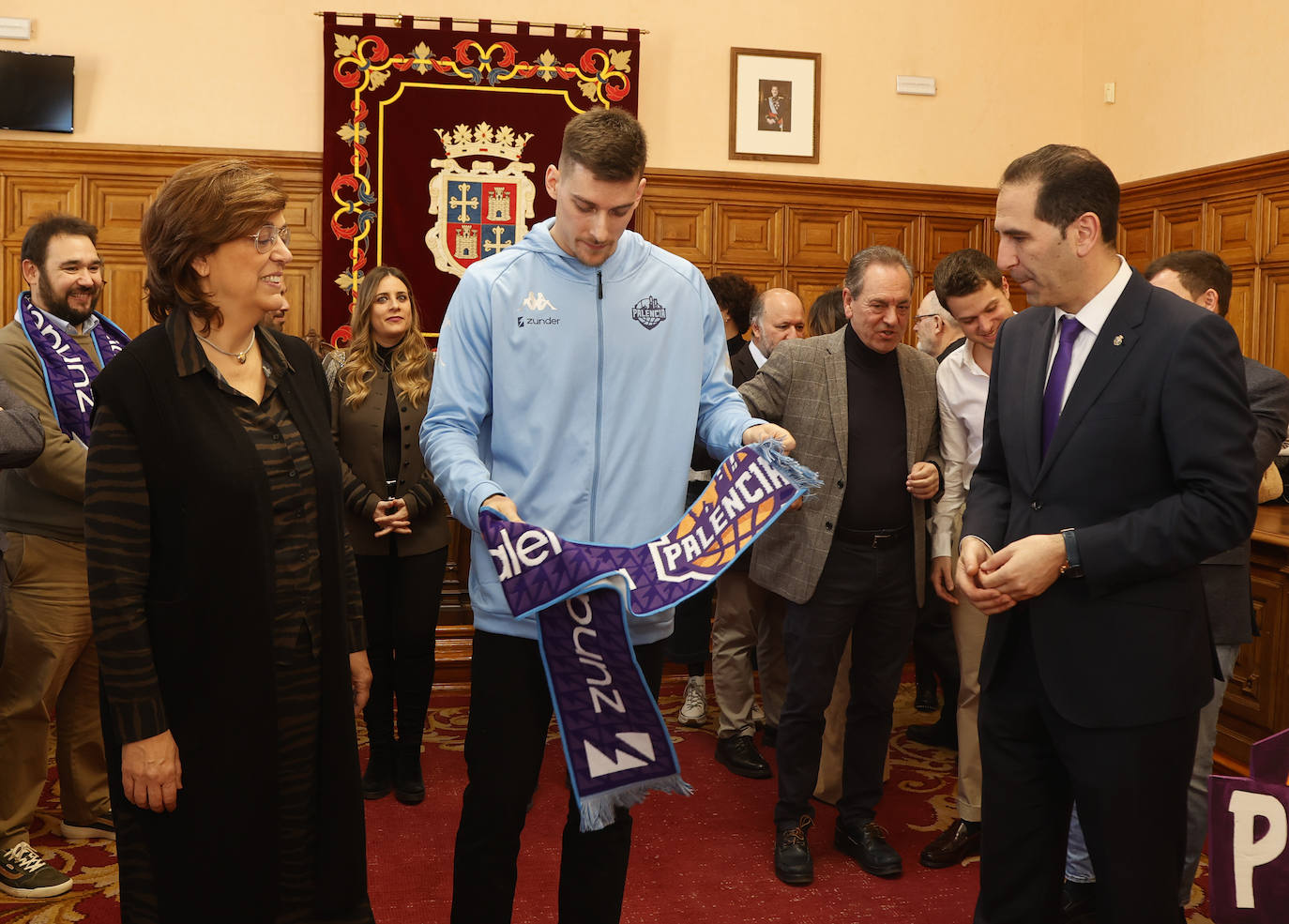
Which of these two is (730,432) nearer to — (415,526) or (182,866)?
(182,866)

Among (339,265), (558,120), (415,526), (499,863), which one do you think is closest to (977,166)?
(558,120)

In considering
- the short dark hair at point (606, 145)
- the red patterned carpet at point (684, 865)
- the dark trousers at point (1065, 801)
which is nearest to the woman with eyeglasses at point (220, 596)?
the short dark hair at point (606, 145)

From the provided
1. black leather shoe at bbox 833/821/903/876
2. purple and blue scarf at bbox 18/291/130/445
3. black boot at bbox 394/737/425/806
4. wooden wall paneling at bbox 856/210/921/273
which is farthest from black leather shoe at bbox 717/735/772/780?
wooden wall paneling at bbox 856/210/921/273

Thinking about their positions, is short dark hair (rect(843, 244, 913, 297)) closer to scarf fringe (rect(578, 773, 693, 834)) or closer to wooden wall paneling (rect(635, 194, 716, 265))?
scarf fringe (rect(578, 773, 693, 834))

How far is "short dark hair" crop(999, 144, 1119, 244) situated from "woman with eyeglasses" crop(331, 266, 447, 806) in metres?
2.41

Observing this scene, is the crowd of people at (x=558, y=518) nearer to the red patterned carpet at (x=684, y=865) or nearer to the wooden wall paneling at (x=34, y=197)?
the red patterned carpet at (x=684, y=865)

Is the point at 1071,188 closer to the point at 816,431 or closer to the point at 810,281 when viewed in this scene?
the point at 816,431

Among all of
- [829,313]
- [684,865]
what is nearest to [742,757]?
[684,865]

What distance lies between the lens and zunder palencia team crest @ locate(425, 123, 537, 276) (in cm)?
641

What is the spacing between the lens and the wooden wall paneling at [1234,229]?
5828mm

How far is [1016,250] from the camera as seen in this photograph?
2.03 metres

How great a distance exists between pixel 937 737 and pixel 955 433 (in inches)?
68.3

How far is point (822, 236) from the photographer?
6875 millimetres

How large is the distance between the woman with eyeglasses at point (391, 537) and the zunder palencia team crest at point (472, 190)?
2627 millimetres
